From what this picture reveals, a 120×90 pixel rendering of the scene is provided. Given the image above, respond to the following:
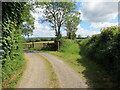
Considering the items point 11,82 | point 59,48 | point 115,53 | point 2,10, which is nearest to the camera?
point 2,10


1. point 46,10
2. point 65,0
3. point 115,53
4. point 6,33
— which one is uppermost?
point 65,0

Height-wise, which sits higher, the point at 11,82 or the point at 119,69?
the point at 119,69

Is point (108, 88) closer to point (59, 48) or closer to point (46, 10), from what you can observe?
point (59, 48)

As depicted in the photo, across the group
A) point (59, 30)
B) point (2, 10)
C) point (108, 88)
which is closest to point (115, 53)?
point (108, 88)

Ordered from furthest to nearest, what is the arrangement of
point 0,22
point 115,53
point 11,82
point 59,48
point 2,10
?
point 59,48, point 115,53, point 11,82, point 2,10, point 0,22

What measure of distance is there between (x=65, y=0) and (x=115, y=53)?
17.6 meters

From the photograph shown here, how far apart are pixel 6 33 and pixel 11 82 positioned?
262cm

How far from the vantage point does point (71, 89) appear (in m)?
4.48

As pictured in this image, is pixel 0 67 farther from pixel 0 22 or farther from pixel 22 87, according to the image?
pixel 0 22

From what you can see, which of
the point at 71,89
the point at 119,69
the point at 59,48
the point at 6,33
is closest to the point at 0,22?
the point at 6,33

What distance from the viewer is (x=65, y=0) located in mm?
20281

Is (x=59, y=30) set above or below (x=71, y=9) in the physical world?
below

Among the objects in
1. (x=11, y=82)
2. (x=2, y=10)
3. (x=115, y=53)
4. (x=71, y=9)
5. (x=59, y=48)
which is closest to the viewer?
(x=2, y=10)

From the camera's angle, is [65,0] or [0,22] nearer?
[0,22]
